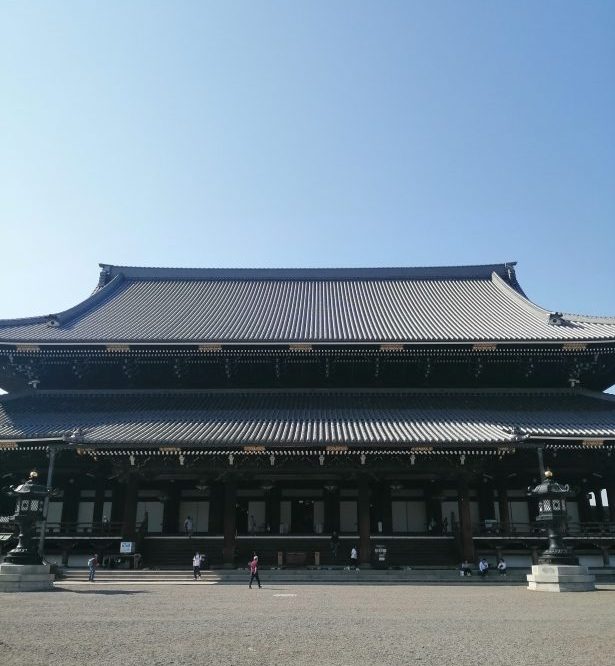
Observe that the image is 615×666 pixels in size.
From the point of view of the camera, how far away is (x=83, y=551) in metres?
23.5

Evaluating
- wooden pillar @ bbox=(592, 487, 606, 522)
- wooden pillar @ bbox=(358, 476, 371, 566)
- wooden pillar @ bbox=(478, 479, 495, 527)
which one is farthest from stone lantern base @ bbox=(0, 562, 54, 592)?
wooden pillar @ bbox=(592, 487, 606, 522)

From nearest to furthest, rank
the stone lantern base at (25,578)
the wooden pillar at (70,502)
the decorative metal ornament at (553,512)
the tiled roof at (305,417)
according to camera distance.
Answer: the stone lantern base at (25,578) → the decorative metal ornament at (553,512) → the tiled roof at (305,417) → the wooden pillar at (70,502)

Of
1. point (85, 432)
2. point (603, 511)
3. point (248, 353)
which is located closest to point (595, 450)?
point (603, 511)

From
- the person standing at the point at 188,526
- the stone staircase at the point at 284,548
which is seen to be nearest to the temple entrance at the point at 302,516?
the stone staircase at the point at 284,548

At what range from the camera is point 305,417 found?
24781 mm

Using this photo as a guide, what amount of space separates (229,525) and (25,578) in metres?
7.72

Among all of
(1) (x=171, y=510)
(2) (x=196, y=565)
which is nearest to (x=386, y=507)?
(2) (x=196, y=565)

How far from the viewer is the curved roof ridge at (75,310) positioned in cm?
2888

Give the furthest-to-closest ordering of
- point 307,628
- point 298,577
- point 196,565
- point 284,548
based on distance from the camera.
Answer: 1. point 284,548
2. point 298,577
3. point 196,565
4. point 307,628

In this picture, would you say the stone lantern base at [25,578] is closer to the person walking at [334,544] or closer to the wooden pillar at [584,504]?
the person walking at [334,544]

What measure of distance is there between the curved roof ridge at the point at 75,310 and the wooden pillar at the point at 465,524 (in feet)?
71.2

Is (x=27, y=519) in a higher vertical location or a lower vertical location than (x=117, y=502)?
lower

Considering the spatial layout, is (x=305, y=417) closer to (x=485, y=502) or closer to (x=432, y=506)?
(x=432, y=506)

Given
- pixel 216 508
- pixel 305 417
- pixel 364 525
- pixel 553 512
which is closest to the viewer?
pixel 553 512
